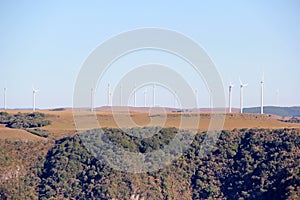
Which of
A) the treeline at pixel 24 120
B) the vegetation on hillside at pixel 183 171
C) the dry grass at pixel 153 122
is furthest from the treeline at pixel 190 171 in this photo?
the treeline at pixel 24 120

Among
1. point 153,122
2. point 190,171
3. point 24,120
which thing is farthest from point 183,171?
point 24,120

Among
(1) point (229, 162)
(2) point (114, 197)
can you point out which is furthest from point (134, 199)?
(1) point (229, 162)

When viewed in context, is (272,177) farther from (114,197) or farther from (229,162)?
(114,197)

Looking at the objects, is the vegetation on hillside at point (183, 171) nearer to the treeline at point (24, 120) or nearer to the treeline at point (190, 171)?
the treeline at point (190, 171)

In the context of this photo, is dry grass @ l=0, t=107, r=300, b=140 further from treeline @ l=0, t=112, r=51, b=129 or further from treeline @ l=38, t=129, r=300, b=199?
treeline @ l=38, t=129, r=300, b=199

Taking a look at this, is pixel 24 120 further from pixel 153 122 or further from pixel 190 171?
A: pixel 190 171

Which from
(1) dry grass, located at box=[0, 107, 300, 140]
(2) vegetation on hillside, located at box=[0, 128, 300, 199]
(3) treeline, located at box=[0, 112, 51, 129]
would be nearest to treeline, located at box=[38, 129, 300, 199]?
(2) vegetation on hillside, located at box=[0, 128, 300, 199]
